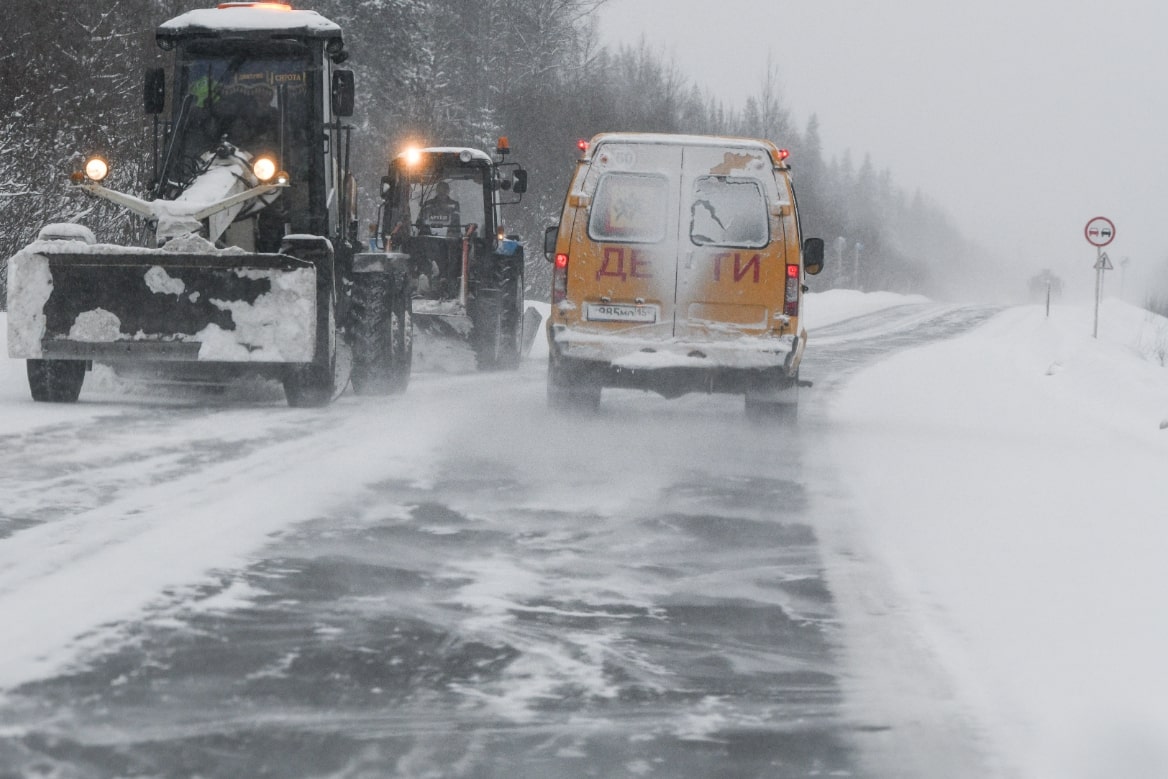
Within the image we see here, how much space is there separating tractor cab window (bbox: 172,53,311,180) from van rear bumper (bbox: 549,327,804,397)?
281 cm

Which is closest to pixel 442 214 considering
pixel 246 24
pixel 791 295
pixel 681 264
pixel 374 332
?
pixel 374 332

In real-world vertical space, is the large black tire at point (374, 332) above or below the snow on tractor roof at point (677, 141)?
below

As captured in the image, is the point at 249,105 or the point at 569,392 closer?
the point at 569,392

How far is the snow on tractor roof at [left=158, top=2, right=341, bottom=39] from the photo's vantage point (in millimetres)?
12602

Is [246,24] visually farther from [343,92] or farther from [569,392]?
[569,392]

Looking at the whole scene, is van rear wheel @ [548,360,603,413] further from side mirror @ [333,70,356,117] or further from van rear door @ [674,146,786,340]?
side mirror @ [333,70,356,117]

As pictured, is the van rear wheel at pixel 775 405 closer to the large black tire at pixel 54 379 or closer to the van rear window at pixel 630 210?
the van rear window at pixel 630 210

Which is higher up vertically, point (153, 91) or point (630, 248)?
point (153, 91)

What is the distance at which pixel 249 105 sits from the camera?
1292 centimetres

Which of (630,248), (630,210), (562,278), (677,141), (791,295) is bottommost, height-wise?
(791,295)

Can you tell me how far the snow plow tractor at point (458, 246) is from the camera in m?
18.0

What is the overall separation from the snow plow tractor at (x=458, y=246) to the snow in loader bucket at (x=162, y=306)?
6.17 metres

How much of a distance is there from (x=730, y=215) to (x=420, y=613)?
7108 mm

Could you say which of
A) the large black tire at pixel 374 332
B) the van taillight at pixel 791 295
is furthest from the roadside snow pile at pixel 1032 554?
the large black tire at pixel 374 332
